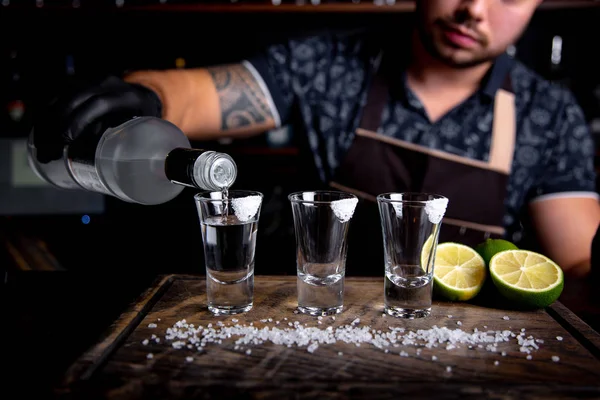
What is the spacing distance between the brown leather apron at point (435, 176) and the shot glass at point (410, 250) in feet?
2.49

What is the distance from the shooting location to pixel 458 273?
1.23 metres

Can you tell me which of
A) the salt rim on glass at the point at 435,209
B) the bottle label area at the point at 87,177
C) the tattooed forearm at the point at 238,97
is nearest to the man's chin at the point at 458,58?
the tattooed forearm at the point at 238,97

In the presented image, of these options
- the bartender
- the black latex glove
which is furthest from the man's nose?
the black latex glove

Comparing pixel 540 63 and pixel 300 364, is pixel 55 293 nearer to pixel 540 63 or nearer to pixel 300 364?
pixel 300 364

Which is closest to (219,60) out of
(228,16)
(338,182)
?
(228,16)

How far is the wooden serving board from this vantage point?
82cm

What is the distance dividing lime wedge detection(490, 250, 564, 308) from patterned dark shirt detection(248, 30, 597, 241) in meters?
0.74

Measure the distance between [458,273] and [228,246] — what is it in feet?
1.63

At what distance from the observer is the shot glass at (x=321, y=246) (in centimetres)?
108

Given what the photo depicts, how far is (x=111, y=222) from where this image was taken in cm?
319

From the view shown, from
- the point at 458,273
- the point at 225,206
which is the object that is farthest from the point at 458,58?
the point at 225,206

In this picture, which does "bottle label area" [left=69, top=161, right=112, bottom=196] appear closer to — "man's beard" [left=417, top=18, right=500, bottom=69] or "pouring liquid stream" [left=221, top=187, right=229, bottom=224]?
"pouring liquid stream" [left=221, top=187, right=229, bottom=224]

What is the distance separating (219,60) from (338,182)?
153 centimetres

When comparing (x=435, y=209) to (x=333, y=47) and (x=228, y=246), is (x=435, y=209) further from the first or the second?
(x=333, y=47)
